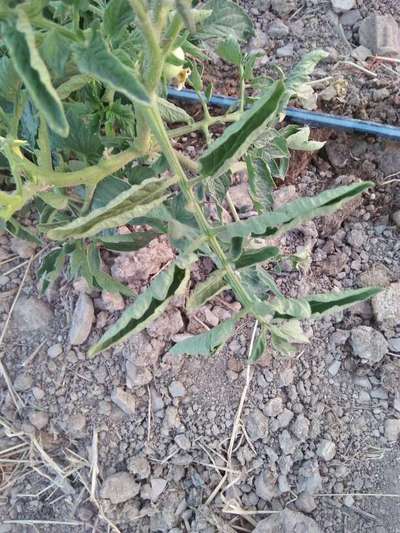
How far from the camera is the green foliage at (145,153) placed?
0.74m

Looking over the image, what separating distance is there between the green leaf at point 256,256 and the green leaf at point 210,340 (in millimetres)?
79

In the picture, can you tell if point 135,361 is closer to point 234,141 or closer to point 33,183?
point 33,183

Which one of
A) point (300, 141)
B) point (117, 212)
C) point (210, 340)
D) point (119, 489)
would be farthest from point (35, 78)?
point (119, 489)

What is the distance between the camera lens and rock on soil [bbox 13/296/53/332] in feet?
Answer: 5.15

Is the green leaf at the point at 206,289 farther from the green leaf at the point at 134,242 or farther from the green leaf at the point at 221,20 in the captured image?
the green leaf at the point at 221,20

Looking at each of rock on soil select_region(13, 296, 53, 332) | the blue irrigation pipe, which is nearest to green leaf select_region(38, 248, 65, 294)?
rock on soil select_region(13, 296, 53, 332)

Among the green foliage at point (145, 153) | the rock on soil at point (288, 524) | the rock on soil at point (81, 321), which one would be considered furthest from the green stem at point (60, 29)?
the rock on soil at point (288, 524)

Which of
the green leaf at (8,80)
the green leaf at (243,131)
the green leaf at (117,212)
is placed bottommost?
the green leaf at (117,212)

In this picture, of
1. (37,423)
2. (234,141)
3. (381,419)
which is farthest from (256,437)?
(234,141)

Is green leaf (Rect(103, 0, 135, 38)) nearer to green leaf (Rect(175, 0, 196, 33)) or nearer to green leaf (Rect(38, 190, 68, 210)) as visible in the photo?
green leaf (Rect(175, 0, 196, 33))

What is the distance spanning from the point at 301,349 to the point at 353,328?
126mm

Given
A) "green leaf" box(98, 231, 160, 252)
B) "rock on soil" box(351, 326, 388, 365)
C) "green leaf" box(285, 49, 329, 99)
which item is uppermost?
"green leaf" box(285, 49, 329, 99)

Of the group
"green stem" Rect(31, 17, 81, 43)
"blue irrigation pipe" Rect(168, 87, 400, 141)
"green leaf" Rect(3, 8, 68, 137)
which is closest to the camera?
"green leaf" Rect(3, 8, 68, 137)

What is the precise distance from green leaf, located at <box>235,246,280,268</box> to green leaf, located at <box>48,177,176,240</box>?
145 mm
